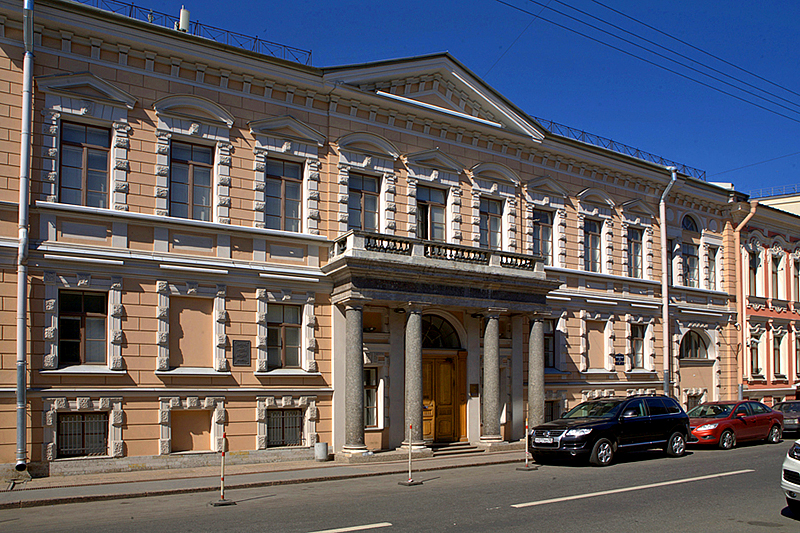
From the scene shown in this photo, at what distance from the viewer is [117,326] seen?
17.5 metres

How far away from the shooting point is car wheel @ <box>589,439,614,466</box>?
17.4m

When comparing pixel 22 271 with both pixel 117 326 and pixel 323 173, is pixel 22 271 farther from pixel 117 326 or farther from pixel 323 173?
pixel 323 173

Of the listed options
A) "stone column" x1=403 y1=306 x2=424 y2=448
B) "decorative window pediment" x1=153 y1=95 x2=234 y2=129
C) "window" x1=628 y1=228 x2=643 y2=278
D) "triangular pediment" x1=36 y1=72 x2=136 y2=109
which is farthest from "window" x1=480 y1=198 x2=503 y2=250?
"triangular pediment" x1=36 y1=72 x2=136 y2=109

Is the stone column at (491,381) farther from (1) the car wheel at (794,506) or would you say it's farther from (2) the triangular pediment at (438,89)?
(1) the car wheel at (794,506)

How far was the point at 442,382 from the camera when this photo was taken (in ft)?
75.3

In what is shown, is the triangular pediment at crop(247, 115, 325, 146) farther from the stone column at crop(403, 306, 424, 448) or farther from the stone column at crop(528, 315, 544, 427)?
the stone column at crop(528, 315, 544, 427)

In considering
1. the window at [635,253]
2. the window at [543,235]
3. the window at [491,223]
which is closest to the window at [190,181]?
the window at [491,223]

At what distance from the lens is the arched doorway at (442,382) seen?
2248 centimetres

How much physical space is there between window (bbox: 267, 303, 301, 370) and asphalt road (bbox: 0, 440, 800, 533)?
4917 millimetres

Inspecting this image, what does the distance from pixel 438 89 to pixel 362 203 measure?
193 inches

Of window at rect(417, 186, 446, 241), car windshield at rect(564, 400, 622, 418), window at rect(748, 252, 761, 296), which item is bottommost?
car windshield at rect(564, 400, 622, 418)

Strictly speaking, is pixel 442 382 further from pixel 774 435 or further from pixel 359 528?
pixel 359 528

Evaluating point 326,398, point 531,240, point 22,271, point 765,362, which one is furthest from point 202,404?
point 765,362

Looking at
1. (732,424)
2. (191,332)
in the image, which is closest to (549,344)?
(732,424)
